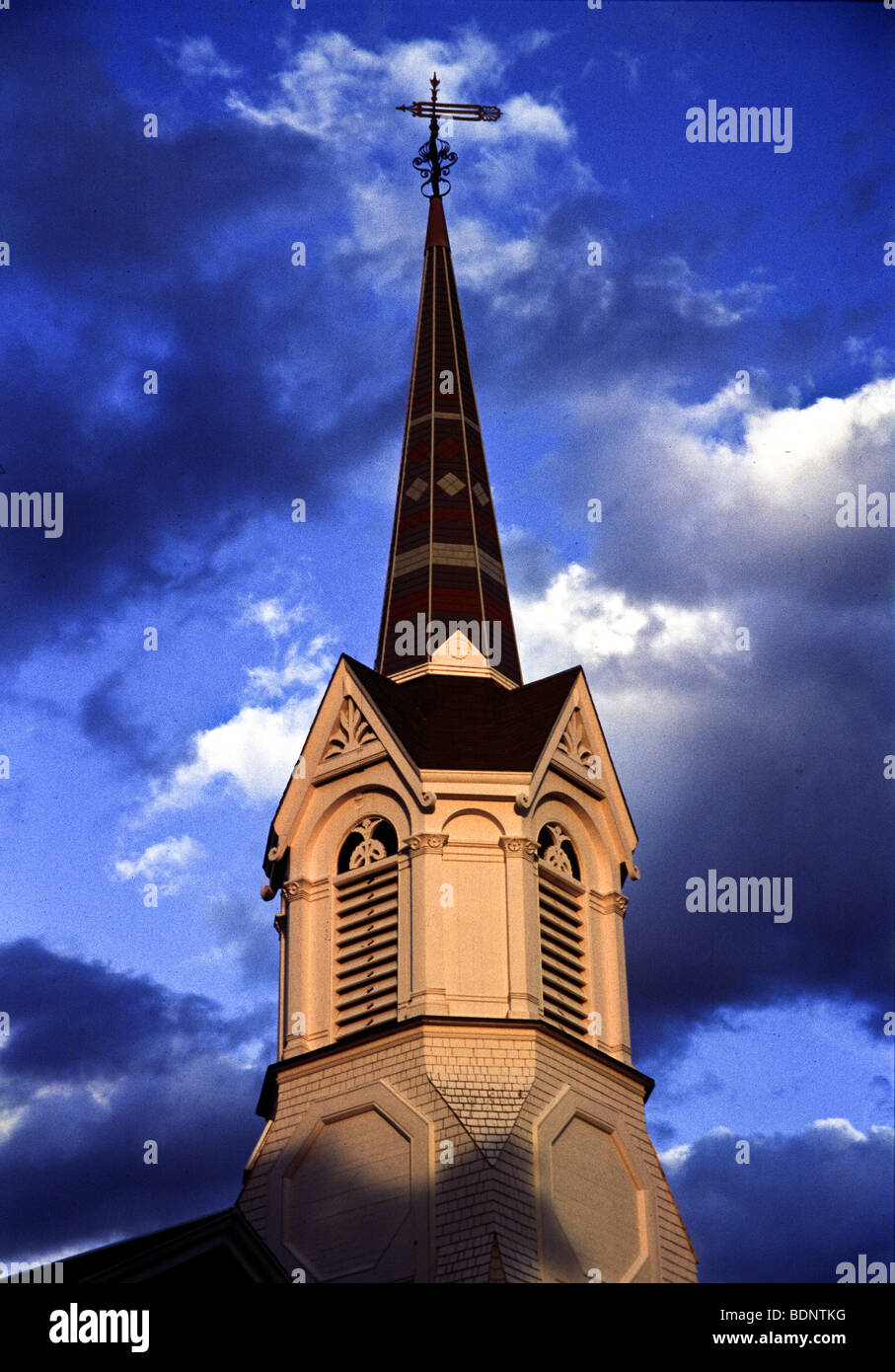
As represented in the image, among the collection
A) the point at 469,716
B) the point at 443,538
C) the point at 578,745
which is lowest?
the point at 578,745

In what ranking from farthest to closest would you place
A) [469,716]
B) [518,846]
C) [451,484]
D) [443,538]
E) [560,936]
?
[451,484] → [443,538] → [469,716] → [560,936] → [518,846]

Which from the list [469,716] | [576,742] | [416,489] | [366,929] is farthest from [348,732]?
[416,489]

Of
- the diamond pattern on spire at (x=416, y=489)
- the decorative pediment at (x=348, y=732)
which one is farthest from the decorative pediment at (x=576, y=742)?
the diamond pattern on spire at (x=416, y=489)

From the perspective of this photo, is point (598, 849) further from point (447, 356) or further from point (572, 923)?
point (447, 356)

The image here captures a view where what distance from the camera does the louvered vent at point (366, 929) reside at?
4825 centimetres

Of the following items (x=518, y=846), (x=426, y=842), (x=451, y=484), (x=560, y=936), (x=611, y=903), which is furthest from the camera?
(x=451, y=484)

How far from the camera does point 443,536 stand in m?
58.2

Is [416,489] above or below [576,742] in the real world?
above

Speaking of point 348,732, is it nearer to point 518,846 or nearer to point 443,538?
point 518,846

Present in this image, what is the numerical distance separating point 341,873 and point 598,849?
5455 mm

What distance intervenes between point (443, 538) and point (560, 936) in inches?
478

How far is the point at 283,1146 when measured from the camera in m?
47.9

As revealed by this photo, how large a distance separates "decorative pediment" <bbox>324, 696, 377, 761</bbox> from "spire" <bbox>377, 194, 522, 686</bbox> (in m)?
3.25

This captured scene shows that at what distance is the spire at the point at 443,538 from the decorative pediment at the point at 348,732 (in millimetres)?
3245
